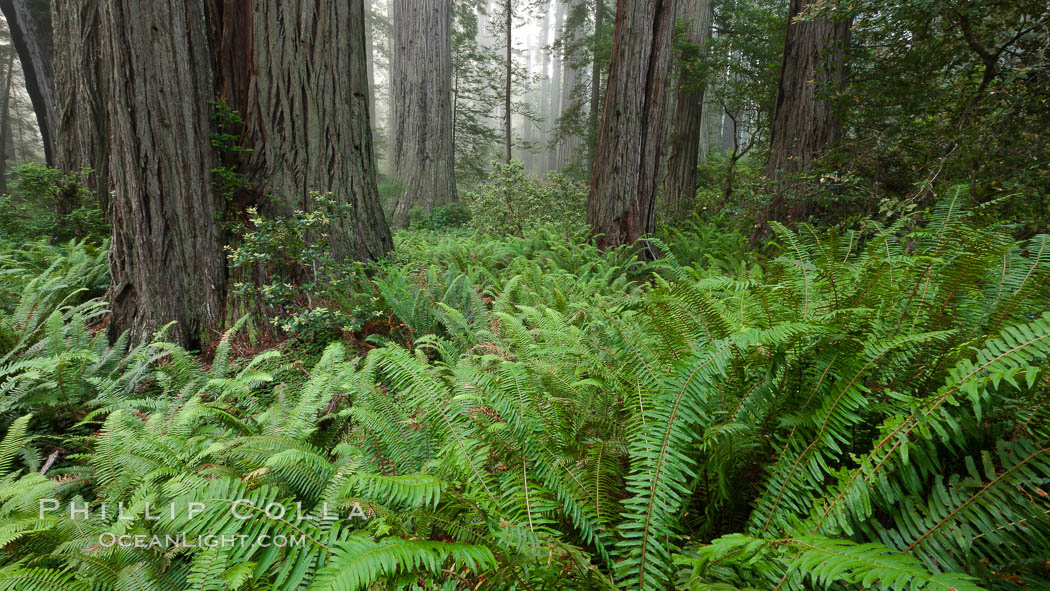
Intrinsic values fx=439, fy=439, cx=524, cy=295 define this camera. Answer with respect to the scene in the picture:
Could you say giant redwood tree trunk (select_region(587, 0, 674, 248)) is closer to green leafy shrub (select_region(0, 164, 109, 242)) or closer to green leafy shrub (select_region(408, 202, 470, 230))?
green leafy shrub (select_region(408, 202, 470, 230))

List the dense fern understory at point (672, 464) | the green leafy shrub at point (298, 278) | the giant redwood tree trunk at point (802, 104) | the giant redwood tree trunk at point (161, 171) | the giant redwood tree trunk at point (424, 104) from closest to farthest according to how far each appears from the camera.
→ 1. the dense fern understory at point (672, 464)
2. the giant redwood tree trunk at point (161, 171)
3. the green leafy shrub at point (298, 278)
4. the giant redwood tree trunk at point (802, 104)
5. the giant redwood tree trunk at point (424, 104)

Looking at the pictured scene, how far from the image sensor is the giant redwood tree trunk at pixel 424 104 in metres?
9.10

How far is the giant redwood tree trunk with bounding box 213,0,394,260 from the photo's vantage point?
3.55m

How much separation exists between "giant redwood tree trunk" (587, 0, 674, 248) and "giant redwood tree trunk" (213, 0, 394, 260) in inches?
109

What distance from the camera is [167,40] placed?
312 cm

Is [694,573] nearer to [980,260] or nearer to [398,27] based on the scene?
[980,260]

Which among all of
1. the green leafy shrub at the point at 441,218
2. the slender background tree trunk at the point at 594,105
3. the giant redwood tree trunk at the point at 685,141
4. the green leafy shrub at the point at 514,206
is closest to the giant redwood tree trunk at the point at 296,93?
the green leafy shrub at the point at 514,206

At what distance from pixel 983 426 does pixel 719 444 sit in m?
0.64

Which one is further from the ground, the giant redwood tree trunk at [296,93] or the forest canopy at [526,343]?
the giant redwood tree trunk at [296,93]

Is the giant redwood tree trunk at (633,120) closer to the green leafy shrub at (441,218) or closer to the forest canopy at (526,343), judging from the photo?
the forest canopy at (526,343)

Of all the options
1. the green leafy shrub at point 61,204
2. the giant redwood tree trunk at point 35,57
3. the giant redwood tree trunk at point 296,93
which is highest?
the giant redwood tree trunk at point 35,57

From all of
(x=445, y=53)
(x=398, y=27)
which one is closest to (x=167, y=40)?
(x=445, y=53)

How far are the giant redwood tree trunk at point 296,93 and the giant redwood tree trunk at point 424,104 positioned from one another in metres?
5.24

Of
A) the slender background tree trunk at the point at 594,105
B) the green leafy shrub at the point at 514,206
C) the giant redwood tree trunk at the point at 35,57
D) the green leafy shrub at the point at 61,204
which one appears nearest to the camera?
the green leafy shrub at the point at 61,204
